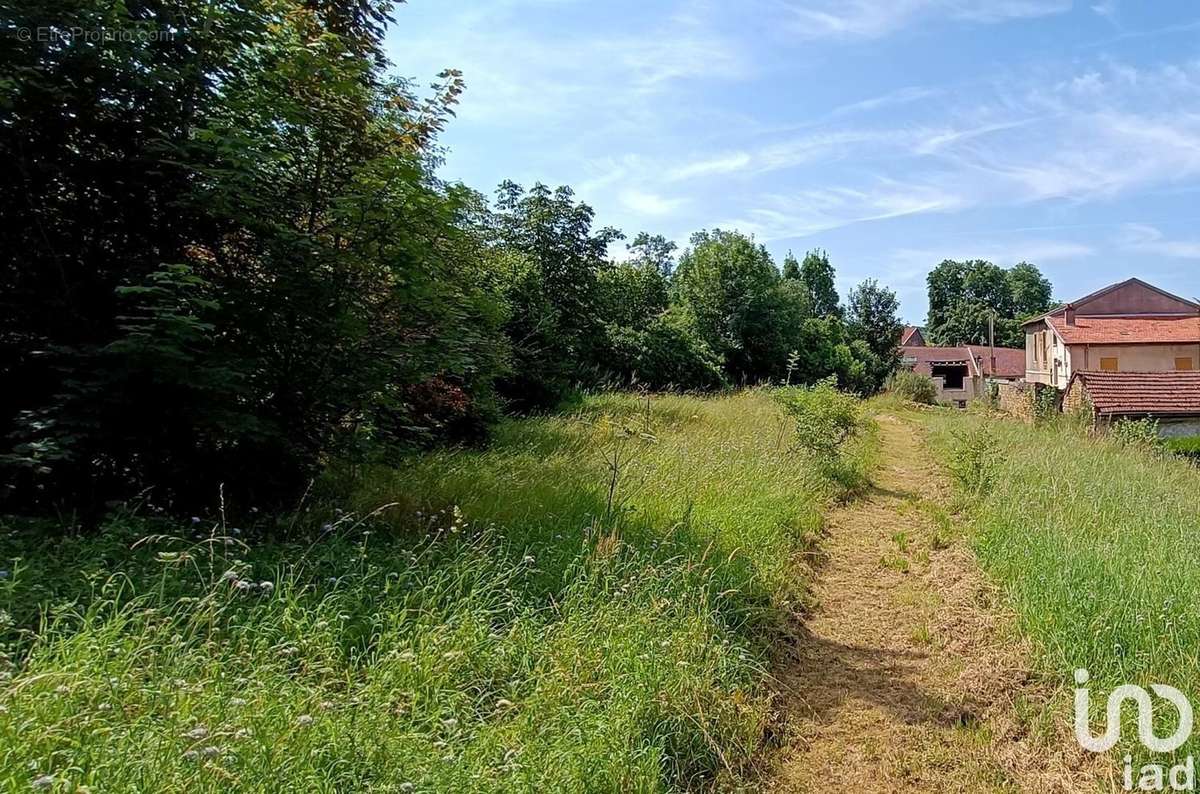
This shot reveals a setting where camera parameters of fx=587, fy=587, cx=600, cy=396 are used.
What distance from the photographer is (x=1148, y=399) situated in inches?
737

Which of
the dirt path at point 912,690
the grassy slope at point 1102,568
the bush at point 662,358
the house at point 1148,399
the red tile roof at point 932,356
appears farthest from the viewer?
the red tile roof at point 932,356

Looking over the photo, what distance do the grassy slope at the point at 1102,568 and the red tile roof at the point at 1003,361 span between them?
4767cm

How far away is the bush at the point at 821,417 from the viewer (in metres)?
9.48

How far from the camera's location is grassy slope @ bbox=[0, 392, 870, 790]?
1920 millimetres

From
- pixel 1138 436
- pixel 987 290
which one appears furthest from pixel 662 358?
pixel 987 290

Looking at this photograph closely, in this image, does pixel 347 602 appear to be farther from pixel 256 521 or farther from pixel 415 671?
pixel 256 521

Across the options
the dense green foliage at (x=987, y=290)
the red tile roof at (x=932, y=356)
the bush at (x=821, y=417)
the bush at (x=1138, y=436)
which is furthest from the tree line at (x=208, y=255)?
the dense green foliage at (x=987, y=290)

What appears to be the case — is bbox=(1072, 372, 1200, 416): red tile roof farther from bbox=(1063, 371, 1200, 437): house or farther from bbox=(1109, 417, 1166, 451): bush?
bbox=(1109, 417, 1166, 451): bush

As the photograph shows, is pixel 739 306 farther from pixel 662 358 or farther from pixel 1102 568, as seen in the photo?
pixel 1102 568

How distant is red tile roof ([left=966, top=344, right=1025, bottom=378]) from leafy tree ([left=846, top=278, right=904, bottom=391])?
1688 centimetres

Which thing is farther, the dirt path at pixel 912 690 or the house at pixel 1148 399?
the house at pixel 1148 399

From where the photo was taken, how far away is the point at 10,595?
8.04 feet

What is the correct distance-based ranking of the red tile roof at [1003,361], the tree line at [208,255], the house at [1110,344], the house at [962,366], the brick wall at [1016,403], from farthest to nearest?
1. the red tile roof at [1003,361]
2. the house at [962,366]
3. the house at [1110,344]
4. the brick wall at [1016,403]
5. the tree line at [208,255]

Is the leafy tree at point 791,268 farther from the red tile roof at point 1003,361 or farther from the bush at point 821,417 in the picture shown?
the bush at point 821,417
